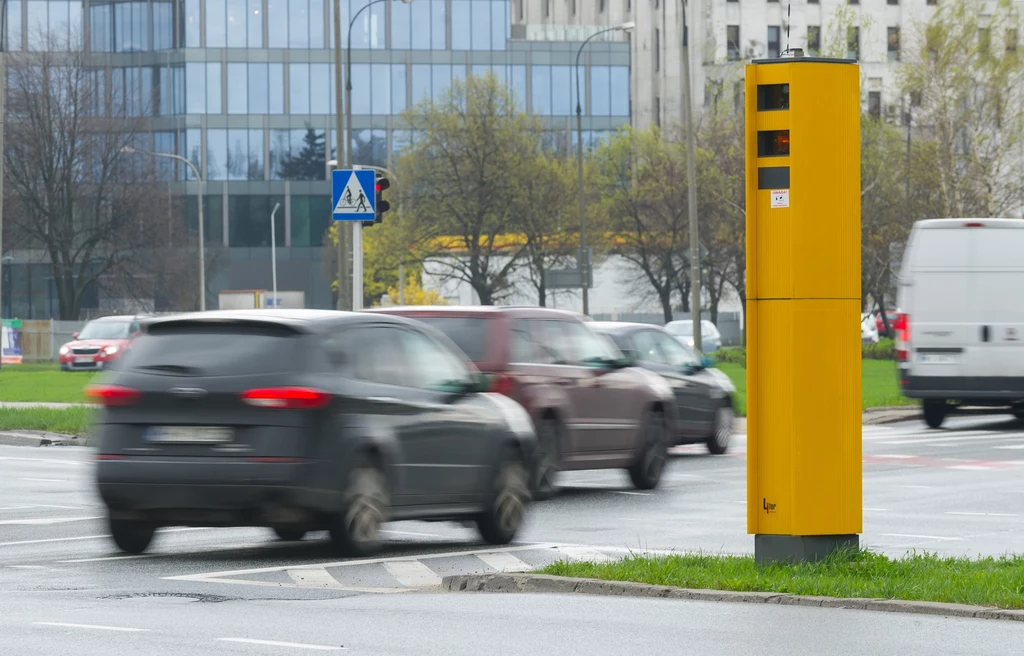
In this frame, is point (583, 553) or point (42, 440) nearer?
point (583, 553)

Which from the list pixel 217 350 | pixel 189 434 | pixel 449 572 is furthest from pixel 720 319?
pixel 449 572

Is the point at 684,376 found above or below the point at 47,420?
above

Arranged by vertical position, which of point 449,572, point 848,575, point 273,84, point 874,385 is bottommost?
point 874,385

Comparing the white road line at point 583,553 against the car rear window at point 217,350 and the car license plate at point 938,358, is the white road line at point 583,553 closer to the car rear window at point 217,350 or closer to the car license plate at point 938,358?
the car rear window at point 217,350

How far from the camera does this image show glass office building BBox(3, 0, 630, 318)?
9938 centimetres

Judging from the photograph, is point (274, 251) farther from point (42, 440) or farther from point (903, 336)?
point (903, 336)

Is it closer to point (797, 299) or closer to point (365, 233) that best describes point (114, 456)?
point (797, 299)

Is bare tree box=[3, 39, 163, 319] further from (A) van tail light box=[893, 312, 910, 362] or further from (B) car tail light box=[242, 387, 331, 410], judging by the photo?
(B) car tail light box=[242, 387, 331, 410]

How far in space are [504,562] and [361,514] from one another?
972 mm

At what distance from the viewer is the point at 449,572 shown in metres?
11.7

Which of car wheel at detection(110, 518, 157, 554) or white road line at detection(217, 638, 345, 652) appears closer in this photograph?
white road line at detection(217, 638, 345, 652)

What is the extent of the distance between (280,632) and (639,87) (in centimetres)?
11175

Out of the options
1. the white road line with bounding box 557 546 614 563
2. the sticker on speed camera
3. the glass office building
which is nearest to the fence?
the glass office building

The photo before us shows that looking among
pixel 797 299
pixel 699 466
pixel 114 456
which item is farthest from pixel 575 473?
pixel 797 299
